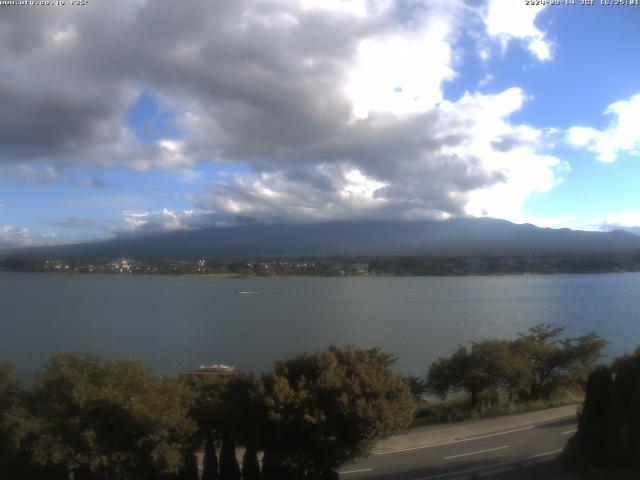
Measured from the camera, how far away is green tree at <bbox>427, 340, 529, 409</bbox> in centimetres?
1527

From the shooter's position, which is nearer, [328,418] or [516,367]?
[328,418]

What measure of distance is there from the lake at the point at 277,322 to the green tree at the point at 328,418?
15.0m

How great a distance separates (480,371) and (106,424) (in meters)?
10.6

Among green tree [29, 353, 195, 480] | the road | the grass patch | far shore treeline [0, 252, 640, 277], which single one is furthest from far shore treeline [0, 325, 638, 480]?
far shore treeline [0, 252, 640, 277]

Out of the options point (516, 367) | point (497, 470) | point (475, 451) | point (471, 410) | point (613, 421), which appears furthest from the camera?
point (516, 367)

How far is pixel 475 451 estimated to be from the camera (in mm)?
10523

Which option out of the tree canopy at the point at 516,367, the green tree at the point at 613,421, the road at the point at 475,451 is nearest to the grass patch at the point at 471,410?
the tree canopy at the point at 516,367

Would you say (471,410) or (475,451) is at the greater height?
(475,451)

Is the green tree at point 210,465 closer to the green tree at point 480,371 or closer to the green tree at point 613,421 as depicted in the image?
the green tree at point 613,421

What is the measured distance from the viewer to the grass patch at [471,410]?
13812 mm

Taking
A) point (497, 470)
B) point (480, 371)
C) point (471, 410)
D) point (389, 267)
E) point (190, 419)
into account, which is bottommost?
point (471, 410)

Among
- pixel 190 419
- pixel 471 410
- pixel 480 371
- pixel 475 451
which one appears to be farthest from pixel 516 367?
pixel 190 419

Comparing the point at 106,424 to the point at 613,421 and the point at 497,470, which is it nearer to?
the point at 497,470

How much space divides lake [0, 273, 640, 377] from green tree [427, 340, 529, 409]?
21.4 ft
